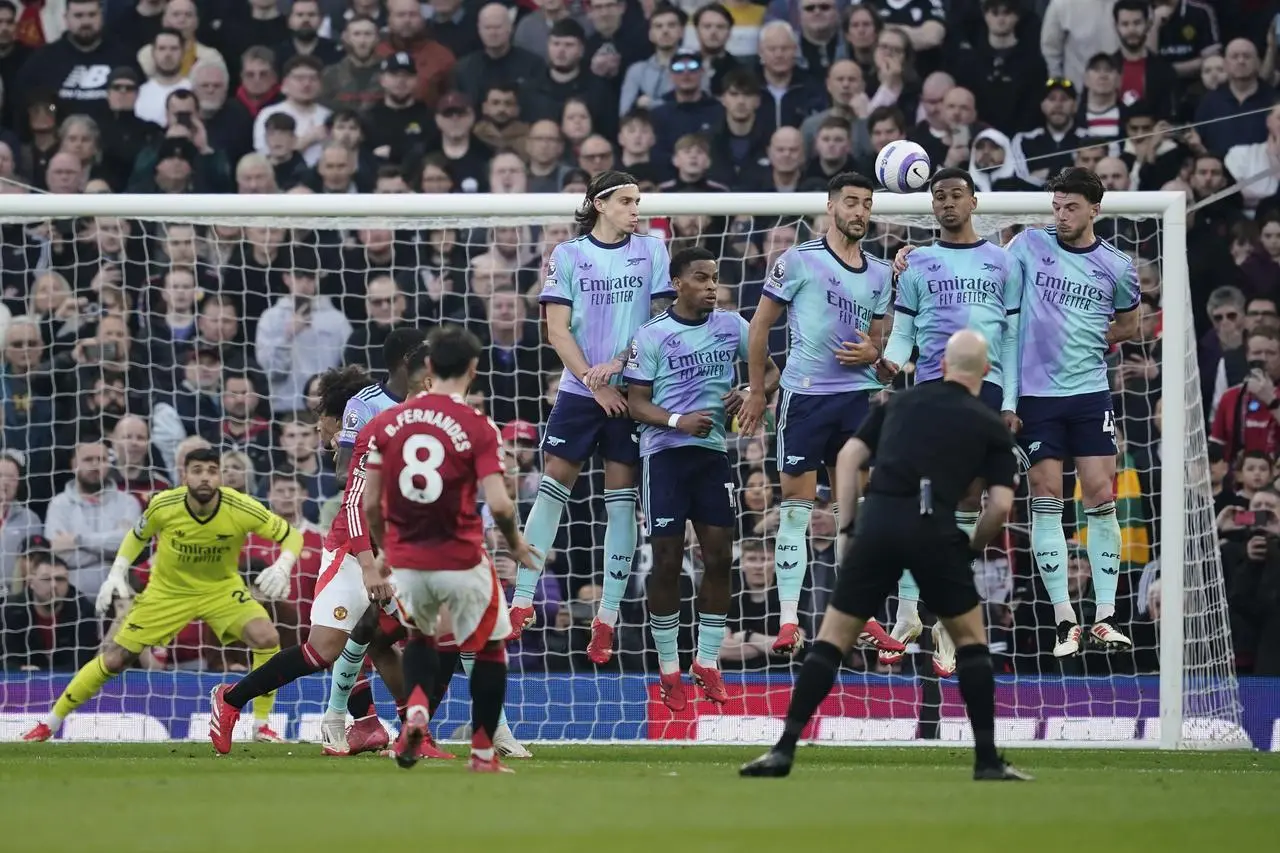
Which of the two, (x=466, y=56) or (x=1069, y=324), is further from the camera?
(x=466, y=56)

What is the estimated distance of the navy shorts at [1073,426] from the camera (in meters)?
12.2

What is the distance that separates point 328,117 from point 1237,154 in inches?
320

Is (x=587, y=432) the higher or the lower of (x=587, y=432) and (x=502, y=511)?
the higher

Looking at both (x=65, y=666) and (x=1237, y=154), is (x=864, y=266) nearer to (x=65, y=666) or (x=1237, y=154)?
(x=1237, y=154)

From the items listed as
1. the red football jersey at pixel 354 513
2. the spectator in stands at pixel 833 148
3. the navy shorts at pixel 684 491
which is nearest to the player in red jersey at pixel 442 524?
the red football jersey at pixel 354 513

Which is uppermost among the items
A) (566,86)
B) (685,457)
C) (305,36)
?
(305,36)

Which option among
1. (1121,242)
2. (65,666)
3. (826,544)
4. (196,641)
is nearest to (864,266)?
(826,544)

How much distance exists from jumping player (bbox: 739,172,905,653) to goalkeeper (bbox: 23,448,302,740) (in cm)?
350

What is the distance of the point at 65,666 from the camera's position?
51.5ft

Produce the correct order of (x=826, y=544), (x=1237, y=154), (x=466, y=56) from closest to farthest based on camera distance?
(x=826, y=544) → (x=1237, y=154) → (x=466, y=56)

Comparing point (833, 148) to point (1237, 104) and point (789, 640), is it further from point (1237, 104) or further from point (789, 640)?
point (789, 640)

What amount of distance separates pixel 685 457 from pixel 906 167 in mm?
2312

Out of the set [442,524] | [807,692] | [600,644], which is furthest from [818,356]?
[442,524]

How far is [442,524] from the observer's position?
934 centimetres
